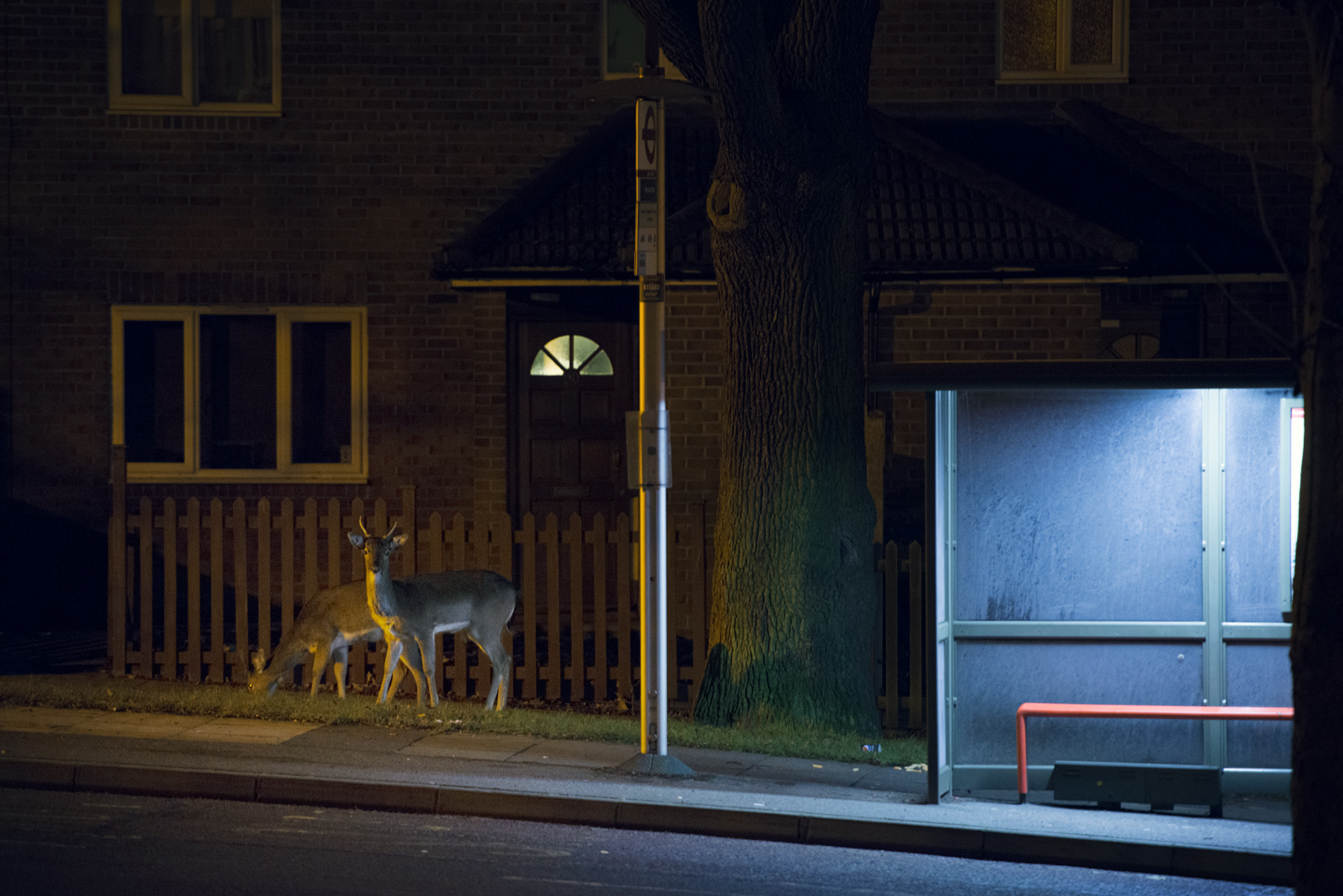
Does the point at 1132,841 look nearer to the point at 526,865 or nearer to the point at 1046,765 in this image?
the point at 1046,765

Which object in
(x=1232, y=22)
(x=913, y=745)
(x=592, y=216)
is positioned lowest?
(x=913, y=745)

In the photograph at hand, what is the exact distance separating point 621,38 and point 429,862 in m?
9.72

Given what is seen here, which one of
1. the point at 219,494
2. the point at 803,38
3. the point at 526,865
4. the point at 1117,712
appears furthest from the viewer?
the point at 219,494

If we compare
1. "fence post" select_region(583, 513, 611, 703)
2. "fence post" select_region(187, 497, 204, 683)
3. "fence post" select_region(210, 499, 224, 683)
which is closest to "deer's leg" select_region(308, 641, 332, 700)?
"fence post" select_region(210, 499, 224, 683)

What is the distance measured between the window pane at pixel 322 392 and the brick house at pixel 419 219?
0.06 feet

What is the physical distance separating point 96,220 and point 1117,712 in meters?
10.5

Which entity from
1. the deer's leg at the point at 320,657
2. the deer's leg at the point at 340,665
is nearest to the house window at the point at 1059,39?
the deer's leg at the point at 340,665

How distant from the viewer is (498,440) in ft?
45.7

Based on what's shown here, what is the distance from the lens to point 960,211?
13273 millimetres

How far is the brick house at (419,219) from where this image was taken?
1391 cm

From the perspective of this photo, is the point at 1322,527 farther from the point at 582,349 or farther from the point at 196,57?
the point at 196,57

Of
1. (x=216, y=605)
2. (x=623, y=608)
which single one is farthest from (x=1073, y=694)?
(x=216, y=605)

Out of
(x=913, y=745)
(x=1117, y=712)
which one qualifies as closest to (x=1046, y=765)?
(x=1117, y=712)

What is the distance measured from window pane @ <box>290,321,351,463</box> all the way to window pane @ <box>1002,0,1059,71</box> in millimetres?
6886
